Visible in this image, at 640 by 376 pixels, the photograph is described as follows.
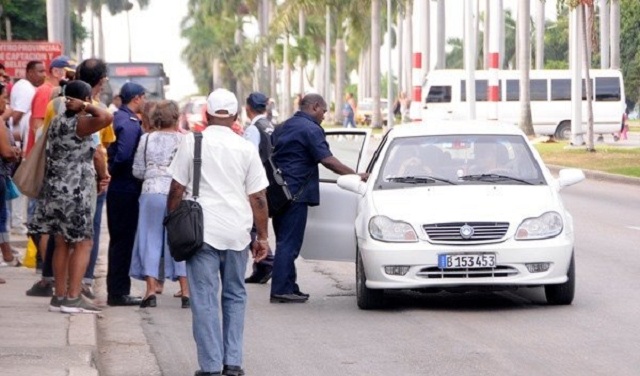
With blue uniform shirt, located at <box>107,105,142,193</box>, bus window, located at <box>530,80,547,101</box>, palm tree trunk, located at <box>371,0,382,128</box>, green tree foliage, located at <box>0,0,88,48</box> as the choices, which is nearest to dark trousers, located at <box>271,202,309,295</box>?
blue uniform shirt, located at <box>107,105,142,193</box>

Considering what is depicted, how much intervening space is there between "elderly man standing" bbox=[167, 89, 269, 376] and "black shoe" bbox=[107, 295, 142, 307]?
3.98 metres

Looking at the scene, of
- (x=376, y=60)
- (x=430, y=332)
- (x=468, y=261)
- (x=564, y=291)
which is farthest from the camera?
(x=376, y=60)

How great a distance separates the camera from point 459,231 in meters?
12.6

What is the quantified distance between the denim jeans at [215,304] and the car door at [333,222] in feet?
15.3

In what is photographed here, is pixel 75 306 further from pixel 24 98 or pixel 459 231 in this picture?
pixel 24 98

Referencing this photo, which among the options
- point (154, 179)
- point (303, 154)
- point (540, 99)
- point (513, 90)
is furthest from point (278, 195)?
point (513, 90)

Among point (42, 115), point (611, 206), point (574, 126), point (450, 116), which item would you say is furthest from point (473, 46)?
point (42, 115)

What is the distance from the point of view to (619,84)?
61.6 meters

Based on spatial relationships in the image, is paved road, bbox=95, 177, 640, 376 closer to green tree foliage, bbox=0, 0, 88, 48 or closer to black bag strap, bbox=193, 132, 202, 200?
black bag strap, bbox=193, 132, 202, 200

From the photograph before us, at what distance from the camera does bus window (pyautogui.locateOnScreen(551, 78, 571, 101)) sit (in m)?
62.2

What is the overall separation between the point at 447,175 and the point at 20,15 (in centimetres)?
3845

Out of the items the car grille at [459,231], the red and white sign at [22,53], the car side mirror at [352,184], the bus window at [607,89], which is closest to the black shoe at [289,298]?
the car side mirror at [352,184]

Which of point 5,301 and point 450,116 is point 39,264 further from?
point 450,116

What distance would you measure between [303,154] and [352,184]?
0.56 meters
